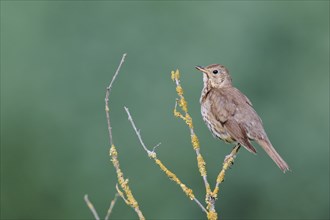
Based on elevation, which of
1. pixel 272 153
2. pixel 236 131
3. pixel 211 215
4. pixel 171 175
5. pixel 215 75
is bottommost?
pixel 211 215

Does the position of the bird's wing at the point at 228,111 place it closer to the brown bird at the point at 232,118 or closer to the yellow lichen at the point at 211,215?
the brown bird at the point at 232,118

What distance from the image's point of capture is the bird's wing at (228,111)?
25.8ft

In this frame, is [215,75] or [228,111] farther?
[215,75]

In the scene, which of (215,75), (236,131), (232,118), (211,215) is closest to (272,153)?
(236,131)

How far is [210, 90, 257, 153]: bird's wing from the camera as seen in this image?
785 cm

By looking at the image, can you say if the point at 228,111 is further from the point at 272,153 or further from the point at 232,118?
the point at 272,153

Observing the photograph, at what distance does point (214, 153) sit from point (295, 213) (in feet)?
5.80

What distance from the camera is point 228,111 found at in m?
8.02

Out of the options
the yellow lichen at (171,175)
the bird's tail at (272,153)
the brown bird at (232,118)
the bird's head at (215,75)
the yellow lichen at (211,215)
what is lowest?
the yellow lichen at (211,215)

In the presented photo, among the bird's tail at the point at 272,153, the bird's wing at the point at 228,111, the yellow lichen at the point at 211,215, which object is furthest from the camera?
the bird's wing at the point at 228,111

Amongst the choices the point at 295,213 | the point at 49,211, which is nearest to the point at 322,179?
the point at 295,213

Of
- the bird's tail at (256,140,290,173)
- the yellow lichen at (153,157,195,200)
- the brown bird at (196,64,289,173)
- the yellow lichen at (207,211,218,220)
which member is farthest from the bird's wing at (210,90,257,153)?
the yellow lichen at (207,211,218,220)

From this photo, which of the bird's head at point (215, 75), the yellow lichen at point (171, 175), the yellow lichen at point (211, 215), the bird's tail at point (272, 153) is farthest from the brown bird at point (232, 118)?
the yellow lichen at point (211, 215)

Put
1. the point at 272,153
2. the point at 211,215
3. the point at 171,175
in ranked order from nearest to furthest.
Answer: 1. the point at 211,215
2. the point at 171,175
3. the point at 272,153
